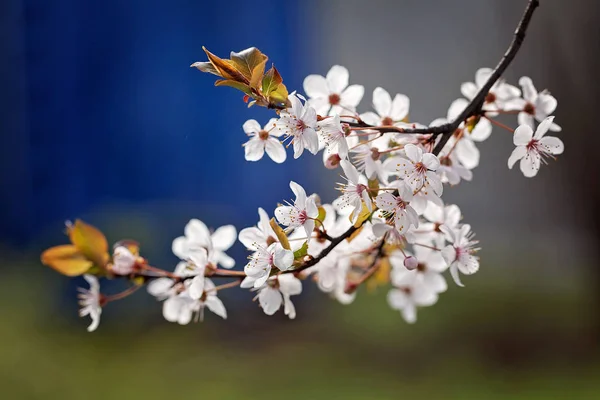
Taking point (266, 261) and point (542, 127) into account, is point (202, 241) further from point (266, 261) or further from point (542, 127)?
point (542, 127)

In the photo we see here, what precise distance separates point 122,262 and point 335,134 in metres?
0.25

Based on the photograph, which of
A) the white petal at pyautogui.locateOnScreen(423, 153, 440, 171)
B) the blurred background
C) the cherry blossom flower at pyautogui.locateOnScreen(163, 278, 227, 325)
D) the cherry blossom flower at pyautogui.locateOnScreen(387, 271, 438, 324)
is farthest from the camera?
the blurred background

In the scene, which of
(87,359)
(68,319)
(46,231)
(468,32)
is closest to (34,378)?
(87,359)

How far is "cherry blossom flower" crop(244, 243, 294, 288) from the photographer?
412mm

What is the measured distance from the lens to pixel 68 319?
276cm

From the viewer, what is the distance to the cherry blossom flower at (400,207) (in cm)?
42

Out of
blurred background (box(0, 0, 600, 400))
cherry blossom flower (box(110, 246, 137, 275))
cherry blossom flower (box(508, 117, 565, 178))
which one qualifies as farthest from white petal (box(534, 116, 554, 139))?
blurred background (box(0, 0, 600, 400))

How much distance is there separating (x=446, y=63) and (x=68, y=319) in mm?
2156

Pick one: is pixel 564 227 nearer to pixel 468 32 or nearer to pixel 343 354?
pixel 468 32

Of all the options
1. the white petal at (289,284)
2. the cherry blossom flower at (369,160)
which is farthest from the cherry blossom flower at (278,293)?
the cherry blossom flower at (369,160)

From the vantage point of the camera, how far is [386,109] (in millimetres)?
536

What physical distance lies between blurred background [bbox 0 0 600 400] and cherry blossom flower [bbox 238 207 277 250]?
6.84ft

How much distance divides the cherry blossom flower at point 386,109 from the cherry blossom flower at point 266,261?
0.16m

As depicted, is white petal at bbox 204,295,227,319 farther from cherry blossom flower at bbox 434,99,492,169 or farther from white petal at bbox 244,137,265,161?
cherry blossom flower at bbox 434,99,492,169
